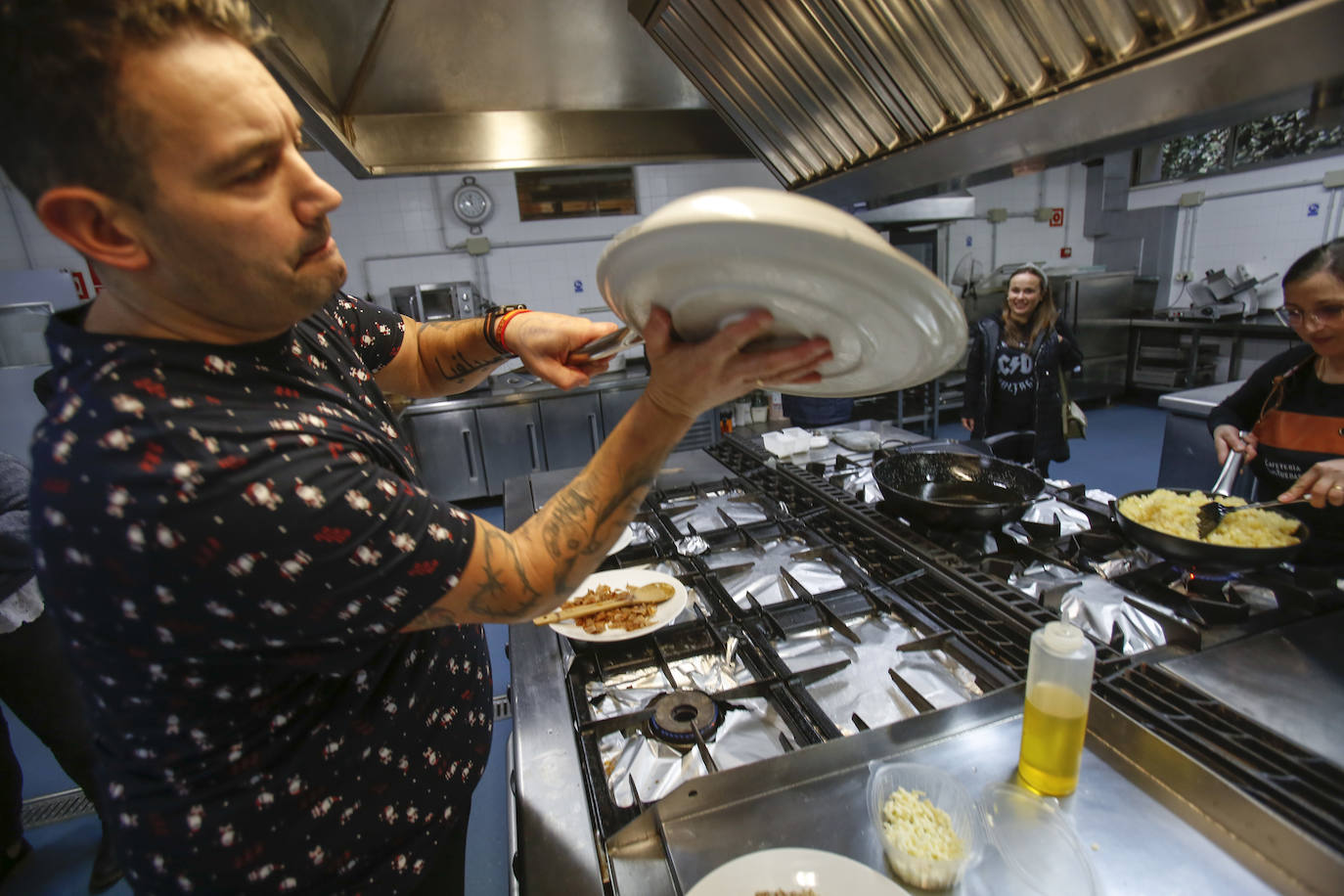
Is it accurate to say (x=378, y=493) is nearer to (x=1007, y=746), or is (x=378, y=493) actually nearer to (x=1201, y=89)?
(x=1007, y=746)

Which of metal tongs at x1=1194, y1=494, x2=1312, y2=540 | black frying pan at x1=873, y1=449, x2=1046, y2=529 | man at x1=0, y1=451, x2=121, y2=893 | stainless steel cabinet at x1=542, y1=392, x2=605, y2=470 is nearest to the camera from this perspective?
metal tongs at x1=1194, y1=494, x2=1312, y2=540

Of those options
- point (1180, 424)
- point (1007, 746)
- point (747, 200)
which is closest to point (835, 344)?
point (747, 200)

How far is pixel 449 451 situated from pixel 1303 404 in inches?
176

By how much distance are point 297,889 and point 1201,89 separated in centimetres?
145

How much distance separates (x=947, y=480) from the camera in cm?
178

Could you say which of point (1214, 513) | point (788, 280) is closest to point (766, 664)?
point (788, 280)

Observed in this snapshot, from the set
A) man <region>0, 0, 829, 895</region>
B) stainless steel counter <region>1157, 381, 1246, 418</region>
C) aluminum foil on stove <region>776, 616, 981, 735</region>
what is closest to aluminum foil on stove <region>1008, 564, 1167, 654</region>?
aluminum foil on stove <region>776, 616, 981, 735</region>

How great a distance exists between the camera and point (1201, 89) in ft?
2.39

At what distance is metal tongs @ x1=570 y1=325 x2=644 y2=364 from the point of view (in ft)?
2.72

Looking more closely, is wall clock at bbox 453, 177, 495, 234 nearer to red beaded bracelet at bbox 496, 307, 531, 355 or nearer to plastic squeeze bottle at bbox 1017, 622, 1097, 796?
red beaded bracelet at bbox 496, 307, 531, 355

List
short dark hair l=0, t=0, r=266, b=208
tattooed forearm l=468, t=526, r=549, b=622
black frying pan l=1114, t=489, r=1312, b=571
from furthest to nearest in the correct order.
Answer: black frying pan l=1114, t=489, r=1312, b=571 → tattooed forearm l=468, t=526, r=549, b=622 → short dark hair l=0, t=0, r=266, b=208

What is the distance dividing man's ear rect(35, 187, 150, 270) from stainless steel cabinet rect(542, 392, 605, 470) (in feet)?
13.4

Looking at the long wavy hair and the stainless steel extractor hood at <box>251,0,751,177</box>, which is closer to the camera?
the stainless steel extractor hood at <box>251,0,751,177</box>

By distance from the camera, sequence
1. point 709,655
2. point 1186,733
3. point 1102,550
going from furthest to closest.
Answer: point 1102,550
point 709,655
point 1186,733
